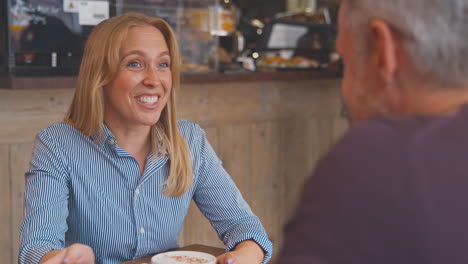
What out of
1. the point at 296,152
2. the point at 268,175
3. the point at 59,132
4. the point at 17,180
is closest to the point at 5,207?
the point at 17,180

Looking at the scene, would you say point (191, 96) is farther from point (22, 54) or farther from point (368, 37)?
point (368, 37)

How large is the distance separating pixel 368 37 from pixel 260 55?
3.65 metres

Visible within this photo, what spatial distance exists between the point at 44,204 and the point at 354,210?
1.28 metres

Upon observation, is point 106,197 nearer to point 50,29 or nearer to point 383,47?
point 383,47

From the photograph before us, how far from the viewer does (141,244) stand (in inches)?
76.0

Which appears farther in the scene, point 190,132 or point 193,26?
point 193,26

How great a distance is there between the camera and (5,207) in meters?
2.97

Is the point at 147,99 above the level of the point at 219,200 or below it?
above

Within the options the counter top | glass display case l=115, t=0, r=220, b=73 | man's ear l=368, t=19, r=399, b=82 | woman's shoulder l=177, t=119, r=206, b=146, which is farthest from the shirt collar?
glass display case l=115, t=0, r=220, b=73

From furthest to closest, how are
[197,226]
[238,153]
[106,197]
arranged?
[238,153], [197,226], [106,197]

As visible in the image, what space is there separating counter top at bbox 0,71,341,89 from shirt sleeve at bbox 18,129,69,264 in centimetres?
90

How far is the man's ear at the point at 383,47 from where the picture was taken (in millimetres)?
850

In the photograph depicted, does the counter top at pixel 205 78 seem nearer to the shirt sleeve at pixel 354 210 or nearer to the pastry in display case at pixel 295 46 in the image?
the pastry in display case at pixel 295 46

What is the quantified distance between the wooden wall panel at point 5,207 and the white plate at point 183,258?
151 centimetres
